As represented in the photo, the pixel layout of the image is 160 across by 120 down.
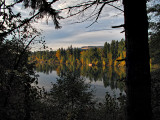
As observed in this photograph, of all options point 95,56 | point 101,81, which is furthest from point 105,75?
point 95,56

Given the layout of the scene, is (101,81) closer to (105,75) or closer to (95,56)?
(105,75)

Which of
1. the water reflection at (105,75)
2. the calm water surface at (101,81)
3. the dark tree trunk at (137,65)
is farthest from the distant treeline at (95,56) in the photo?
the dark tree trunk at (137,65)

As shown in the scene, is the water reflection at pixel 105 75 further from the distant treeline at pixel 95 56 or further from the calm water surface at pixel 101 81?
the distant treeline at pixel 95 56

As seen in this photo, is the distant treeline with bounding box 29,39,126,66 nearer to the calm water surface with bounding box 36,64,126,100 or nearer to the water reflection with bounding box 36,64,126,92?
the water reflection with bounding box 36,64,126,92

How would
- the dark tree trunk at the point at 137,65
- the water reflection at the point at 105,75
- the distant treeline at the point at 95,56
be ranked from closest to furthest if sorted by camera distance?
1. the dark tree trunk at the point at 137,65
2. the water reflection at the point at 105,75
3. the distant treeline at the point at 95,56

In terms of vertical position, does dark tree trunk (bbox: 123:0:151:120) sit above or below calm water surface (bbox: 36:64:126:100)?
above

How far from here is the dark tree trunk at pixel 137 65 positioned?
1450 millimetres

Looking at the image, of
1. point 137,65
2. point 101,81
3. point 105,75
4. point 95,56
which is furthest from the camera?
point 95,56

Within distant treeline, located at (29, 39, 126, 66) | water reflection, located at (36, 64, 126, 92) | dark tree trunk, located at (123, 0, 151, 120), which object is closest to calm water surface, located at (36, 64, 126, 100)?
water reflection, located at (36, 64, 126, 92)

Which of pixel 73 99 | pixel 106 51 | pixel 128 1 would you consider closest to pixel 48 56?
pixel 106 51

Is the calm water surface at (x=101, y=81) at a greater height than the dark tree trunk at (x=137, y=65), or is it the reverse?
the dark tree trunk at (x=137, y=65)

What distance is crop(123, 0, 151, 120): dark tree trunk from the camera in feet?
4.76

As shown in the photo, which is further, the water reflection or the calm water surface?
the water reflection

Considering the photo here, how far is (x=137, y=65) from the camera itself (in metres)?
1.47
